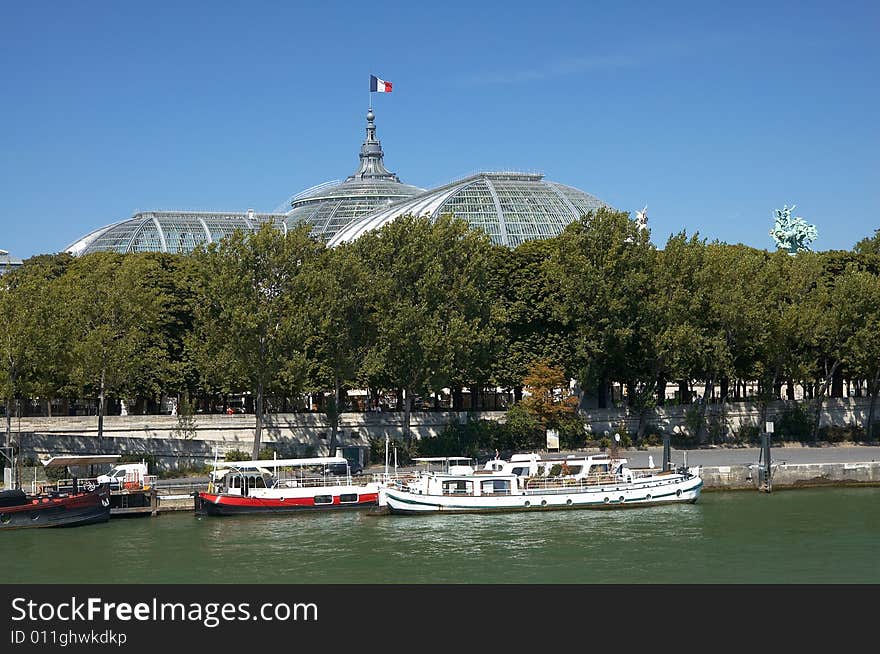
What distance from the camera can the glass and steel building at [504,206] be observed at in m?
146

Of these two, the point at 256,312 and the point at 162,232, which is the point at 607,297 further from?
the point at 162,232

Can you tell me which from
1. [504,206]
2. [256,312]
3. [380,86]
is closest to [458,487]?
[256,312]

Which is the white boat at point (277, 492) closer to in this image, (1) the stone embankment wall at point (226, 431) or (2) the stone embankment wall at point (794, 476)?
(1) the stone embankment wall at point (226, 431)

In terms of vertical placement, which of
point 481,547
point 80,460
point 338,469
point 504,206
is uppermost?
point 504,206

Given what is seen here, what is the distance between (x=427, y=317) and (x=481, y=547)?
104ft

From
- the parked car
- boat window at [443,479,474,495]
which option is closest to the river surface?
boat window at [443,479,474,495]

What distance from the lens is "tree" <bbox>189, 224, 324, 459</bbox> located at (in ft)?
283

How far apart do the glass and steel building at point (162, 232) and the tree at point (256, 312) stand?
7885cm

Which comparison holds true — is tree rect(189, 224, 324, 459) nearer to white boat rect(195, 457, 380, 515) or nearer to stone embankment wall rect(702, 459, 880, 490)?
white boat rect(195, 457, 380, 515)

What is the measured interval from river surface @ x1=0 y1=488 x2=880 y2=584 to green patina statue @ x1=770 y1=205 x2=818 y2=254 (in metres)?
76.7

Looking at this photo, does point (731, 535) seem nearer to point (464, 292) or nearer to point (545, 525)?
point (545, 525)

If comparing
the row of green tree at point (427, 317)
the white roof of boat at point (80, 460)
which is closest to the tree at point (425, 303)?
the row of green tree at point (427, 317)

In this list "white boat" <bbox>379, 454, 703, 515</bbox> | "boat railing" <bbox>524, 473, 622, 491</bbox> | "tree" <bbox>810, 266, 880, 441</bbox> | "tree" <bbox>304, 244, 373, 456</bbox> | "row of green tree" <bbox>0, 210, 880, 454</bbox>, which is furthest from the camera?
"tree" <bbox>810, 266, 880, 441</bbox>

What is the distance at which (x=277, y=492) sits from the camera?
75.3 meters
